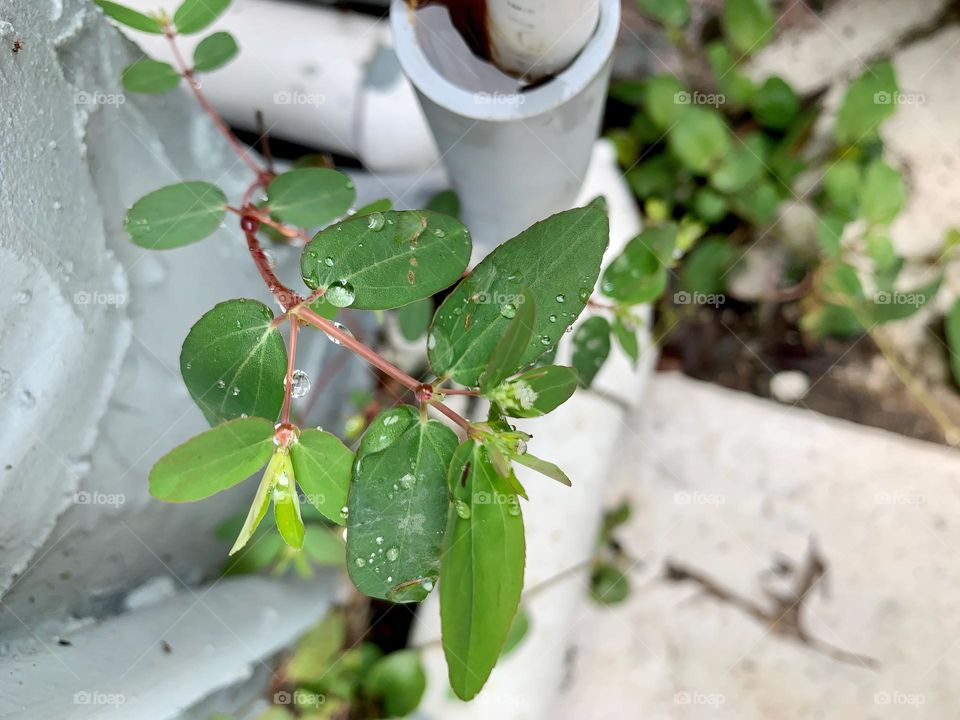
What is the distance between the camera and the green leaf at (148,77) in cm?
66

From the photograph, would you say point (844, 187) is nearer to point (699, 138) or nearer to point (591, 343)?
point (699, 138)

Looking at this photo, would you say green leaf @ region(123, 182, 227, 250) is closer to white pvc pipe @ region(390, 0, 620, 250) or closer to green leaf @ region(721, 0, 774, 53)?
white pvc pipe @ region(390, 0, 620, 250)

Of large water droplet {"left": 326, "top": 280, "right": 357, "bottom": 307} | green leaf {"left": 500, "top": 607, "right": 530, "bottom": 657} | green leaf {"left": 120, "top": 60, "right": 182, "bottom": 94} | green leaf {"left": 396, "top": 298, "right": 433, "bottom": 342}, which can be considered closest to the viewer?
large water droplet {"left": 326, "top": 280, "right": 357, "bottom": 307}

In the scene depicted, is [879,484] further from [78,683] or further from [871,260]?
[78,683]

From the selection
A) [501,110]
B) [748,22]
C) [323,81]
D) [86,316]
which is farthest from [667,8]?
[86,316]

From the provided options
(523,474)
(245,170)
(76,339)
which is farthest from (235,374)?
(523,474)

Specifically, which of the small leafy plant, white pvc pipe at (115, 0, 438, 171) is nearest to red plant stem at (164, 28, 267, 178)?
the small leafy plant

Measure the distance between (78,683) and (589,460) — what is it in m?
0.73

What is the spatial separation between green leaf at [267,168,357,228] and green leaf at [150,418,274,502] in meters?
0.23

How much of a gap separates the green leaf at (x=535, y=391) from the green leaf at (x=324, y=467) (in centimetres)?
12

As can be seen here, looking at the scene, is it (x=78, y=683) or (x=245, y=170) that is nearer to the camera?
(x=78, y=683)

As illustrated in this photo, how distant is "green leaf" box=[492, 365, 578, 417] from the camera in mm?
507

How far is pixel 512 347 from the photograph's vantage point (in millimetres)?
462

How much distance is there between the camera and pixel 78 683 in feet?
2.03
